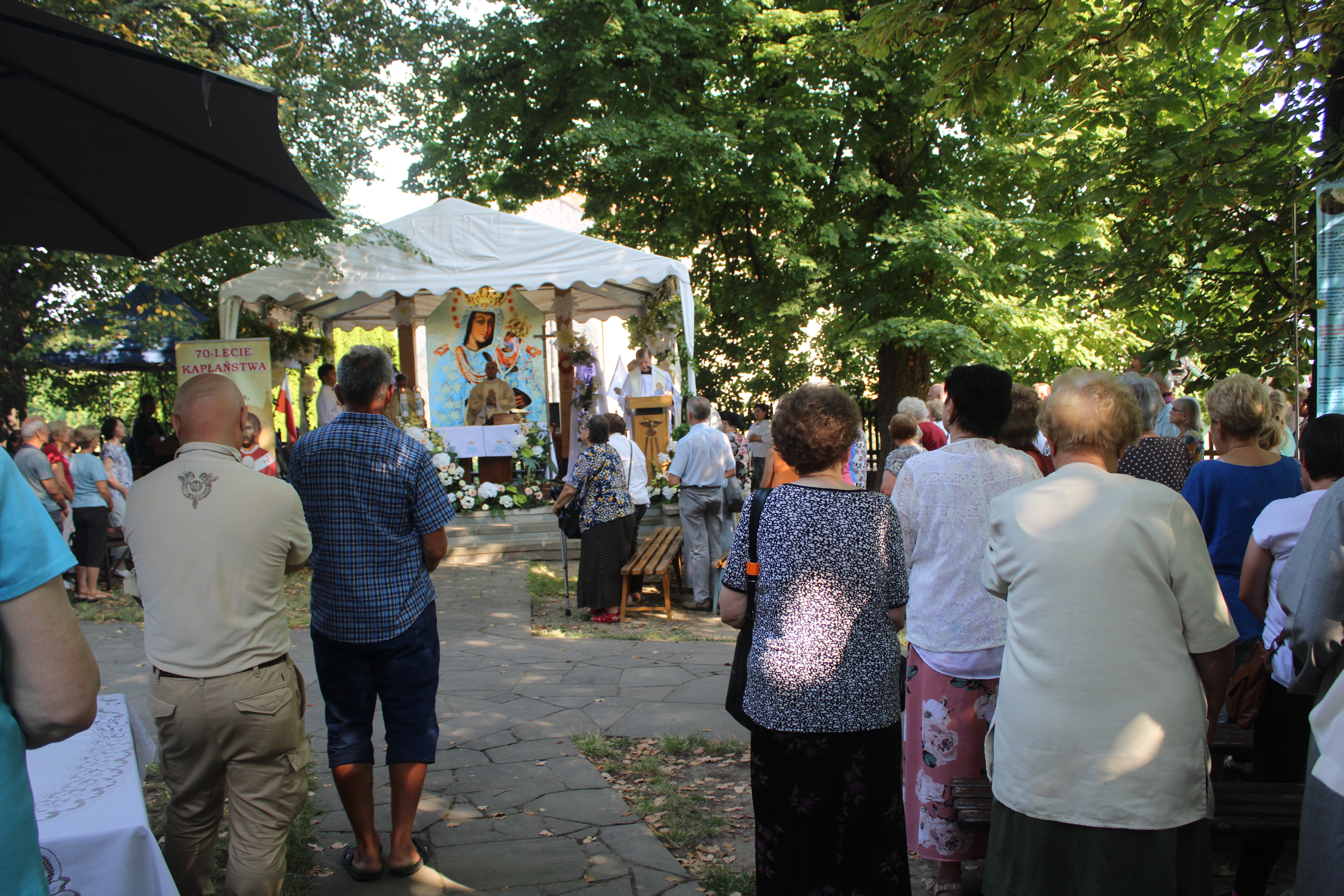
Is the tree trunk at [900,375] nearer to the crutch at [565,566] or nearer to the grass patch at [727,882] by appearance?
the crutch at [565,566]

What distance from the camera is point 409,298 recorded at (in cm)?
1461

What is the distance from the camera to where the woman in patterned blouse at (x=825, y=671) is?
8.79 feet

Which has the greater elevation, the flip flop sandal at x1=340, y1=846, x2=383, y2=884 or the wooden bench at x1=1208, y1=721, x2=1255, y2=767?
the wooden bench at x1=1208, y1=721, x2=1255, y2=767

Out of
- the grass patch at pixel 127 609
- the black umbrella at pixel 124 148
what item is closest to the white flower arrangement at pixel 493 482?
the grass patch at pixel 127 609

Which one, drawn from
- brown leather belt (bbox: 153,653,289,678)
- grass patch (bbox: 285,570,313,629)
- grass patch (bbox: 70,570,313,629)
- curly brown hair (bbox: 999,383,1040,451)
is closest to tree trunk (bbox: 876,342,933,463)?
grass patch (bbox: 285,570,313,629)

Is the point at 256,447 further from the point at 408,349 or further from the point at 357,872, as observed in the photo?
the point at 357,872

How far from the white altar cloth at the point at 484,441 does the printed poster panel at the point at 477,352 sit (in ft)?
4.70

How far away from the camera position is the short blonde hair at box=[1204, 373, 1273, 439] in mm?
3717

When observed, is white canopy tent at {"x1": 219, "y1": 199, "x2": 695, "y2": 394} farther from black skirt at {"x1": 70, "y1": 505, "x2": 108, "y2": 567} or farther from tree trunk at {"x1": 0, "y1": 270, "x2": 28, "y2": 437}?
black skirt at {"x1": 70, "y1": 505, "x2": 108, "y2": 567}

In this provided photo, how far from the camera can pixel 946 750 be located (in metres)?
3.27

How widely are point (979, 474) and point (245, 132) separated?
2.82m

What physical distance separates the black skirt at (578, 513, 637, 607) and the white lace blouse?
17.6 ft

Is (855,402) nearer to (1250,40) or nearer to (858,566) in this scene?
(858,566)

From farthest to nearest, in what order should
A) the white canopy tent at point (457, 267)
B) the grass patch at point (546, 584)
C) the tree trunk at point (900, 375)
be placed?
the tree trunk at point (900, 375) → the white canopy tent at point (457, 267) → the grass patch at point (546, 584)
